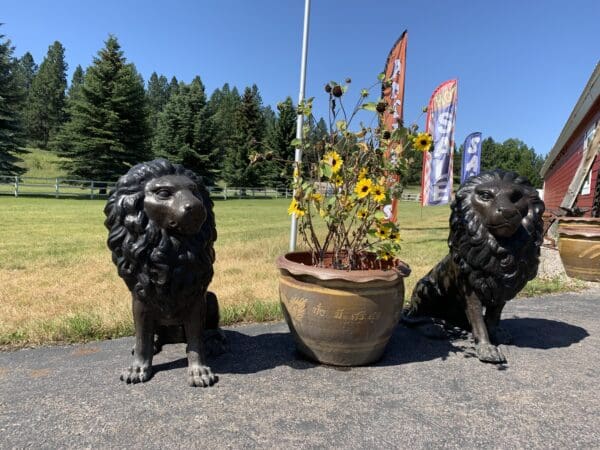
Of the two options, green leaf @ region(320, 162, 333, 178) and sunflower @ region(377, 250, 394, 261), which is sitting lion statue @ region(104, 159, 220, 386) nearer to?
green leaf @ region(320, 162, 333, 178)

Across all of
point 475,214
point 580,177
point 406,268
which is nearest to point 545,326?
point 475,214

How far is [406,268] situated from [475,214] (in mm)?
625

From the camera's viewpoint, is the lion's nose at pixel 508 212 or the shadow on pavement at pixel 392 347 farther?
the shadow on pavement at pixel 392 347

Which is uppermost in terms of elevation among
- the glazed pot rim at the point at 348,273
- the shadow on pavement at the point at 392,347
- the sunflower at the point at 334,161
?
the sunflower at the point at 334,161

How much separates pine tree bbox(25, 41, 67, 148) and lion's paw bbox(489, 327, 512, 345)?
62.4 metres

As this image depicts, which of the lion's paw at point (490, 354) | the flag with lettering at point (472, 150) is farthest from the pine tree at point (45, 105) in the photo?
the lion's paw at point (490, 354)

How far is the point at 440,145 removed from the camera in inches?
399

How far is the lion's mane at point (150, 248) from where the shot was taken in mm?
2201

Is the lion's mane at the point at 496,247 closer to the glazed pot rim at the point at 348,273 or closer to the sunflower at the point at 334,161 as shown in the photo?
the glazed pot rim at the point at 348,273

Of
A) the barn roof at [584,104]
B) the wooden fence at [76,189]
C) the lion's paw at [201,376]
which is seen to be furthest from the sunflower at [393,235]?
the wooden fence at [76,189]

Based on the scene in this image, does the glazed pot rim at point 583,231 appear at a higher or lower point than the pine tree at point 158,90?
lower

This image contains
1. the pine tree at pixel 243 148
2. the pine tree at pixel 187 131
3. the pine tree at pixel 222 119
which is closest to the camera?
the pine tree at pixel 187 131

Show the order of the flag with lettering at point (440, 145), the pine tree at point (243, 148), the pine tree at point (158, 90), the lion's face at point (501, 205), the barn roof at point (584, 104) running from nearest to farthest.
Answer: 1. the lion's face at point (501, 205)
2. the flag with lettering at point (440, 145)
3. the barn roof at point (584, 104)
4. the pine tree at point (243, 148)
5. the pine tree at point (158, 90)

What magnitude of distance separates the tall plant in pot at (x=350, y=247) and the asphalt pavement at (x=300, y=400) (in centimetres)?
24
